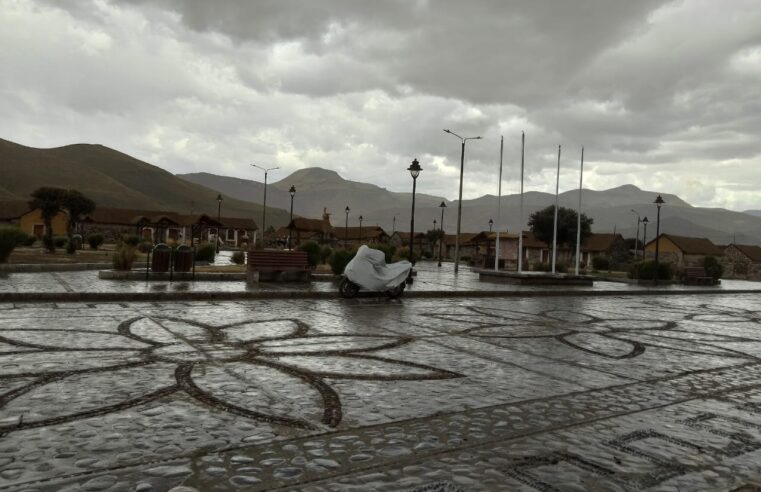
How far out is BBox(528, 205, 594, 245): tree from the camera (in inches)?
2857

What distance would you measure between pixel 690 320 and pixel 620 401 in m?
9.60

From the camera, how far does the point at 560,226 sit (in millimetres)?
72500

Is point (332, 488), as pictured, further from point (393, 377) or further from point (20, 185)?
point (20, 185)

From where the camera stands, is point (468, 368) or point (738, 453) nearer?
point (738, 453)

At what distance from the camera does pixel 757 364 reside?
788cm

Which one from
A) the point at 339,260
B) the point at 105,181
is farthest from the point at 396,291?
the point at 105,181

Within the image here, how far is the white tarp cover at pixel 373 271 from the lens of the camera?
1489cm

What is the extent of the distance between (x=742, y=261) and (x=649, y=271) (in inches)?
1825

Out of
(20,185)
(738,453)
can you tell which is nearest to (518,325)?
(738,453)

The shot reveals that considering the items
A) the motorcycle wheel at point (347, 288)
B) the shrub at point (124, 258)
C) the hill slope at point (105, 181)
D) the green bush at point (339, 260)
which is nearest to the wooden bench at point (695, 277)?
the green bush at point (339, 260)

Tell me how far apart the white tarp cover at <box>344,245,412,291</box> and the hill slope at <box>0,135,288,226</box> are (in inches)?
4632

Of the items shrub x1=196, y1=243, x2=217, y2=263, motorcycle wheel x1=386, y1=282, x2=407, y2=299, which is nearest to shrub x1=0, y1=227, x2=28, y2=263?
shrub x1=196, y1=243, x2=217, y2=263

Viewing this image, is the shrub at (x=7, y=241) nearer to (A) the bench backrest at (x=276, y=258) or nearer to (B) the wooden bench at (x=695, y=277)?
(A) the bench backrest at (x=276, y=258)

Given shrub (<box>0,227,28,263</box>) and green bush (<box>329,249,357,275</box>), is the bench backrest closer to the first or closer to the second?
green bush (<box>329,249,357,275</box>)
